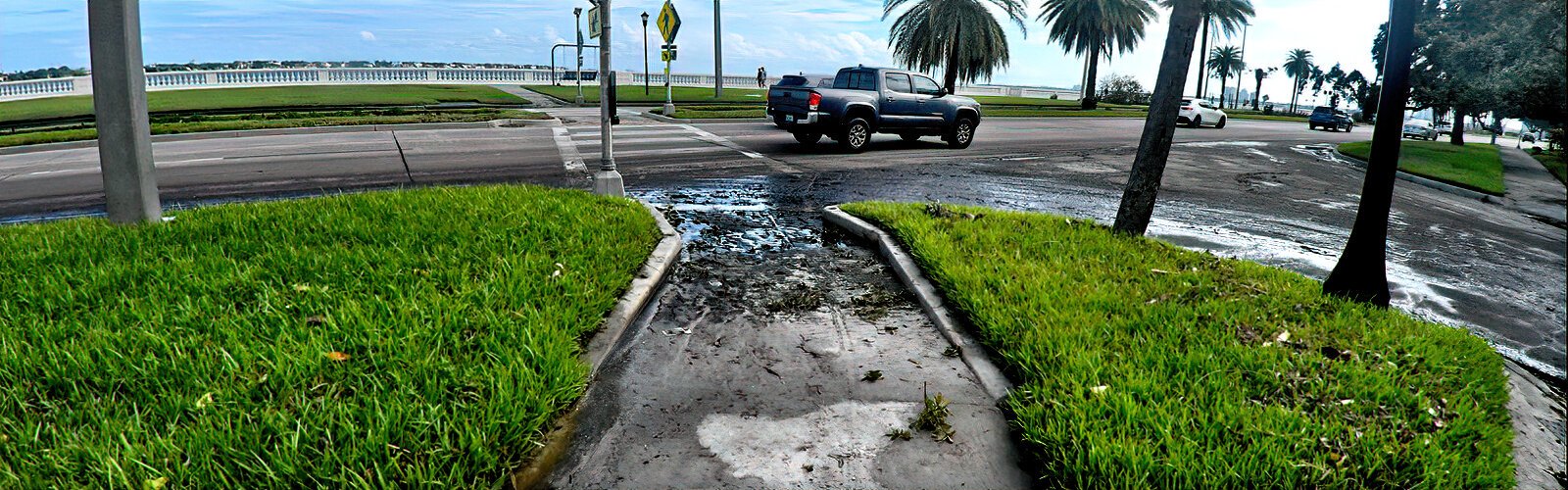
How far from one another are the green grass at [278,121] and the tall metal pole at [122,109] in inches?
478

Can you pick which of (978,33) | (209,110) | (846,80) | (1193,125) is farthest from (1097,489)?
(978,33)

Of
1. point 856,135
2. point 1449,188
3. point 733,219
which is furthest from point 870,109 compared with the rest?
point 1449,188

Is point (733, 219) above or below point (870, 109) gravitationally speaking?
below

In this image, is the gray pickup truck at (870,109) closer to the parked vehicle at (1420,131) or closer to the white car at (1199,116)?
the white car at (1199,116)

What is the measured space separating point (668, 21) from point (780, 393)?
2491 centimetres

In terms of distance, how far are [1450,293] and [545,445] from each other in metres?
7.19

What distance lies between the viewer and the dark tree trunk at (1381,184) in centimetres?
510

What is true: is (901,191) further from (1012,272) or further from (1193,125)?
(1193,125)

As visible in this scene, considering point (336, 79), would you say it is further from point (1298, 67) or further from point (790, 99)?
point (1298, 67)

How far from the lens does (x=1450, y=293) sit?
657 cm

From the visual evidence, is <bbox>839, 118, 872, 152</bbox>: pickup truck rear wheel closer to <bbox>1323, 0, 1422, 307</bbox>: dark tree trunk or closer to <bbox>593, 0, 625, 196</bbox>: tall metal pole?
<bbox>593, 0, 625, 196</bbox>: tall metal pole

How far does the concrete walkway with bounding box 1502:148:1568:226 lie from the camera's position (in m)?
12.7

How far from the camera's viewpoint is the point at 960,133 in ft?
56.8

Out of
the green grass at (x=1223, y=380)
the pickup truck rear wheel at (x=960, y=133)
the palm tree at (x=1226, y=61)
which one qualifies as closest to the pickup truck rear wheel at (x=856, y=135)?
the pickup truck rear wheel at (x=960, y=133)
